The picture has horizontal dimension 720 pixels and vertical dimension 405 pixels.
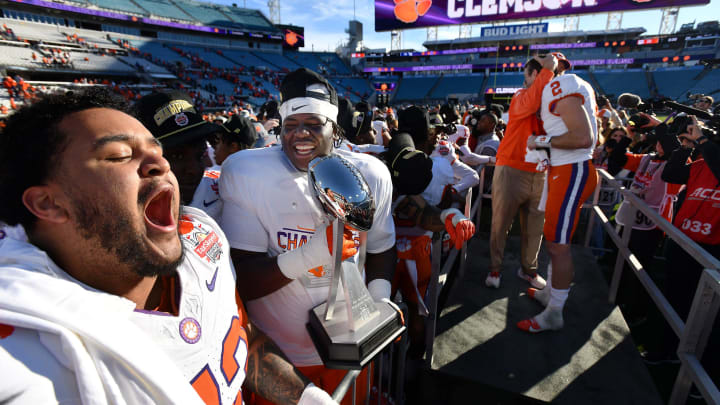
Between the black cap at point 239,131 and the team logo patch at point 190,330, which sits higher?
the black cap at point 239,131

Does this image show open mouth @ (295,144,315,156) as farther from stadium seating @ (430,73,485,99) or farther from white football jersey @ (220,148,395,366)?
stadium seating @ (430,73,485,99)

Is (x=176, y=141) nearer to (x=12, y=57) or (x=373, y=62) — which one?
(x=12, y=57)

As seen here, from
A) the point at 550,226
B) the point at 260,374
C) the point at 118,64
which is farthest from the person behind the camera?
the point at 118,64

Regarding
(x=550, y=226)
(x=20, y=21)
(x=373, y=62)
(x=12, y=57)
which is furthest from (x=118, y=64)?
(x=550, y=226)

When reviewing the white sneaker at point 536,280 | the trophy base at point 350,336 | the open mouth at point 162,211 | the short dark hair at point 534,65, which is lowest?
the white sneaker at point 536,280

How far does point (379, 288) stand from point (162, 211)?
114cm

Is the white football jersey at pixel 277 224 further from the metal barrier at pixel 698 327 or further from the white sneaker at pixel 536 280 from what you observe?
the white sneaker at pixel 536 280

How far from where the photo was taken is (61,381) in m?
0.66

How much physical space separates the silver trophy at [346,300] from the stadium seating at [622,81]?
4861cm

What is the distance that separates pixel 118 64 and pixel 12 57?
6593 millimetres

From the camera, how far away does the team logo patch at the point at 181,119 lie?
170 centimetres

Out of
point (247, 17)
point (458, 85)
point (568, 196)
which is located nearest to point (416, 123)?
point (568, 196)

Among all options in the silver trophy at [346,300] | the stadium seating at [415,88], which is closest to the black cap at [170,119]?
the silver trophy at [346,300]

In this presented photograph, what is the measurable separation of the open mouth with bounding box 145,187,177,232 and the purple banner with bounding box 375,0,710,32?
140 ft
